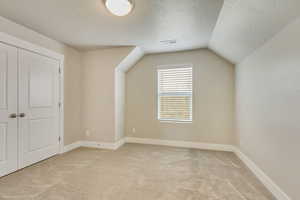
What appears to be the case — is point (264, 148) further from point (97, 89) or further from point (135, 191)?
point (97, 89)

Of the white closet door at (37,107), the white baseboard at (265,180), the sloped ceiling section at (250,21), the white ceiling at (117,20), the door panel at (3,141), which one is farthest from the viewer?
the white closet door at (37,107)

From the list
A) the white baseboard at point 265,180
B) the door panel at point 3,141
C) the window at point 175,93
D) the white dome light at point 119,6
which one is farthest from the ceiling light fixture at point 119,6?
the white baseboard at point 265,180

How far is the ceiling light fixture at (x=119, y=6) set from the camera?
1.85 metres

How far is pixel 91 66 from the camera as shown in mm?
3686

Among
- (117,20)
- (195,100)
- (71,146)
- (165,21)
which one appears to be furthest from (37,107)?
(195,100)

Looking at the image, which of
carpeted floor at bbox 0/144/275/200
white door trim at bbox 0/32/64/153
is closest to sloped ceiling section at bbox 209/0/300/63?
carpeted floor at bbox 0/144/275/200

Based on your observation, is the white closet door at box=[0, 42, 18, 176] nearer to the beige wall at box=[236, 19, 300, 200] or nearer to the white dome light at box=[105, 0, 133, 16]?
the white dome light at box=[105, 0, 133, 16]

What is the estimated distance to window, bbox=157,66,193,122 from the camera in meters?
3.72

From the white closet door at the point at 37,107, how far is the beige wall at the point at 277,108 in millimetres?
3838

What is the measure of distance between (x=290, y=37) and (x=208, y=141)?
8.67ft

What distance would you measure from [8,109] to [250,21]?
3781mm

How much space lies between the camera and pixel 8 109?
2.26 meters

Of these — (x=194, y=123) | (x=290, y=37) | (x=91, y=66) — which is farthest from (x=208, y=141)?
(x=91, y=66)

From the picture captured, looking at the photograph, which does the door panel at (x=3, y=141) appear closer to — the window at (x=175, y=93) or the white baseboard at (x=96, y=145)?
the white baseboard at (x=96, y=145)
